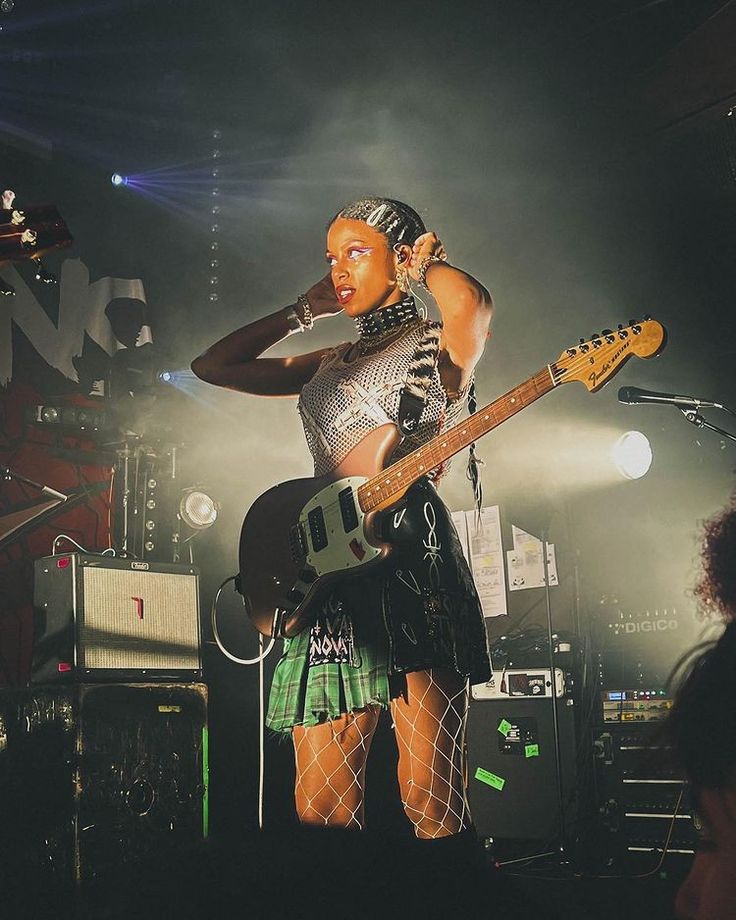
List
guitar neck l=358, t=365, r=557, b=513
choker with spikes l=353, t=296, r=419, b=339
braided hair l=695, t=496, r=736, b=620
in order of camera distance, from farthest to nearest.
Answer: choker with spikes l=353, t=296, r=419, b=339
guitar neck l=358, t=365, r=557, b=513
braided hair l=695, t=496, r=736, b=620

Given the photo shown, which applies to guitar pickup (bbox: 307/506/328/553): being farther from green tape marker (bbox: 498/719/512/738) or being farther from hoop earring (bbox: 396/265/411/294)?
green tape marker (bbox: 498/719/512/738)

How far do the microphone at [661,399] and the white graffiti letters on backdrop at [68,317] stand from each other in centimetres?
261

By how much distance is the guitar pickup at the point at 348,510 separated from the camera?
2023 mm

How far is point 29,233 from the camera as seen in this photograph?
263 centimetres

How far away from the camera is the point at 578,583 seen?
449 cm

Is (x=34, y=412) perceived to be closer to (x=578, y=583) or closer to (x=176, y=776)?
(x=176, y=776)

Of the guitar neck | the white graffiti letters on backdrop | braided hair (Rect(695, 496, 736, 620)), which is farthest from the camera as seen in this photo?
the white graffiti letters on backdrop

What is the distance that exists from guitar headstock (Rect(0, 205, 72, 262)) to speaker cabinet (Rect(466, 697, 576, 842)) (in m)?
2.62

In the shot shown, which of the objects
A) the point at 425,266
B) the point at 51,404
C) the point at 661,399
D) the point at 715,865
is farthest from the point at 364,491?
the point at 51,404

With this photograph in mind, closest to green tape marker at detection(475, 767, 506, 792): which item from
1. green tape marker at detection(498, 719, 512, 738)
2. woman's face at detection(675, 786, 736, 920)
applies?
green tape marker at detection(498, 719, 512, 738)

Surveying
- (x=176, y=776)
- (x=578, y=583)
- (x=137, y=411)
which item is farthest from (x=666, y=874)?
(x=137, y=411)

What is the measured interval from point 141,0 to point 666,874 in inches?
156

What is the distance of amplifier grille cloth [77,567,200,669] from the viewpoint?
3.20m

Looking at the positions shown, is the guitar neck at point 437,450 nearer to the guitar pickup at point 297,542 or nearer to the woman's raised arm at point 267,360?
the guitar pickup at point 297,542
